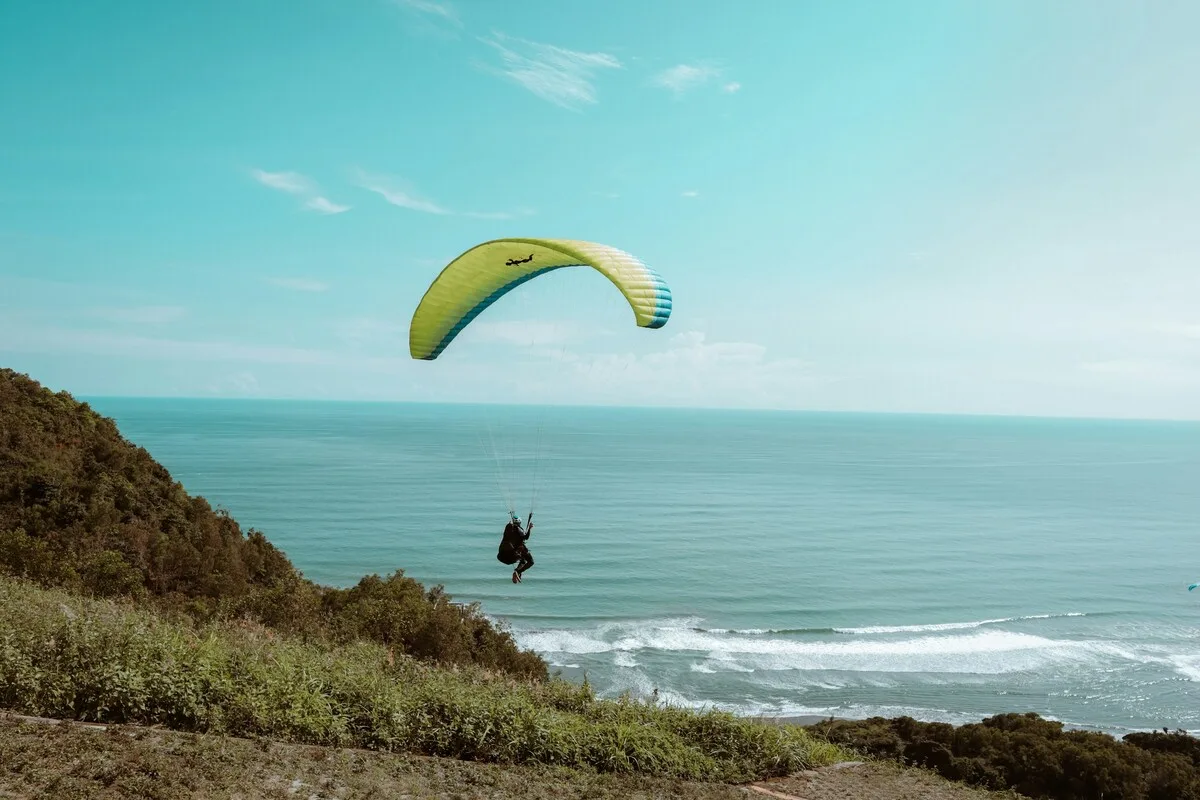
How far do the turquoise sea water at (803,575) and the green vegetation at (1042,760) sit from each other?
8.10m

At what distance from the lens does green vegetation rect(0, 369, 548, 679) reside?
14.8 metres

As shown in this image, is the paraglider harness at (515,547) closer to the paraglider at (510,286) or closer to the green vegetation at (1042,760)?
the paraglider at (510,286)

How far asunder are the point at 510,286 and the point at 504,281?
0.30 m

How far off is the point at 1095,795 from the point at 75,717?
1586cm

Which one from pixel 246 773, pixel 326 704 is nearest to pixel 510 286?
pixel 326 704

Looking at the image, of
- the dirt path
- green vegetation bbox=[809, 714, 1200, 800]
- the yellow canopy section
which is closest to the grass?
the dirt path

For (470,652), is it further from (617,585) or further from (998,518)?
(998,518)

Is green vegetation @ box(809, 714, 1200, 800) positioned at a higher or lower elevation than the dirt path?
lower

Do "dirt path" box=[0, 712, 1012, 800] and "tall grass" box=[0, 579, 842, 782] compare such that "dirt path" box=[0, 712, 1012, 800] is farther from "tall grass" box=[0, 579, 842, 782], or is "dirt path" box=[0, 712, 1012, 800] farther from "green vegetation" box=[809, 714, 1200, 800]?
"green vegetation" box=[809, 714, 1200, 800]

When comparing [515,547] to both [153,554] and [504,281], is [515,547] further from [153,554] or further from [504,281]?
[153,554]

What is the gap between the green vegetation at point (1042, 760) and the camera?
44.3 ft

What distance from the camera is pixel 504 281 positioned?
11625mm

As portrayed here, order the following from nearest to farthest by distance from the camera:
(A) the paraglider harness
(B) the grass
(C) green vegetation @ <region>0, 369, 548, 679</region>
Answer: (B) the grass, (A) the paraglider harness, (C) green vegetation @ <region>0, 369, 548, 679</region>

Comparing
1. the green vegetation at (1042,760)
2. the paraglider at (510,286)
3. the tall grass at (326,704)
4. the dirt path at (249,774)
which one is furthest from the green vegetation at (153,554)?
the green vegetation at (1042,760)
